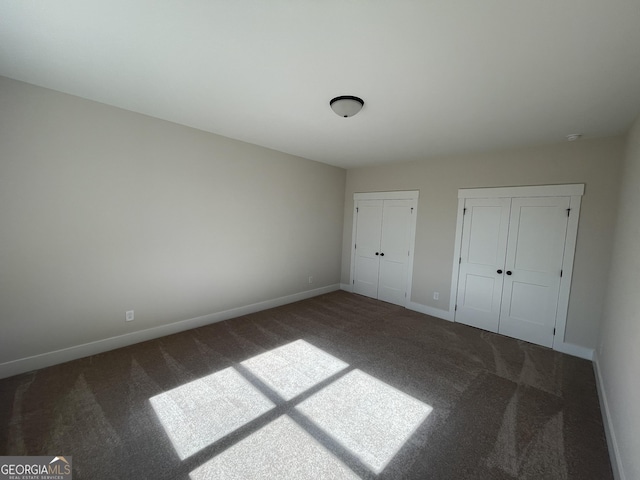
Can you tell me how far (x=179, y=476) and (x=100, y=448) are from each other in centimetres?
61

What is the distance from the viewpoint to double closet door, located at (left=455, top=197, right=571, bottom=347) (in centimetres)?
328

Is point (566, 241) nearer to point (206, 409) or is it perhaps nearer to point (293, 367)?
point (293, 367)

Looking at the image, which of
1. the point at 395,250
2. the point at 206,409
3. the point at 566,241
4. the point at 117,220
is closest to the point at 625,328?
the point at 566,241

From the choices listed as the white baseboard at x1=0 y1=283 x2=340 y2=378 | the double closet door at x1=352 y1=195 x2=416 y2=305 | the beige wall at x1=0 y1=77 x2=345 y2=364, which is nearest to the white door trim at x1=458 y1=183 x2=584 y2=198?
the double closet door at x1=352 y1=195 x2=416 y2=305

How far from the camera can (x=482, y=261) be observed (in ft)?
12.5

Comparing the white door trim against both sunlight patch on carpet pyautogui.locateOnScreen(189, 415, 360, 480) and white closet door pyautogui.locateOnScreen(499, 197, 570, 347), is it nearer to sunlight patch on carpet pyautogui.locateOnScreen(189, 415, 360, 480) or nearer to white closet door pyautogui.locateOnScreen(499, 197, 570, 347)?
white closet door pyautogui.locateOnScreen(499, 197, 570, 347)

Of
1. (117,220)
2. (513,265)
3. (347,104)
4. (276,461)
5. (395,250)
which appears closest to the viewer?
(276,461)

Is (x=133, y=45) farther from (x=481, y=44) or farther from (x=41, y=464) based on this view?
(x=41, y=464)

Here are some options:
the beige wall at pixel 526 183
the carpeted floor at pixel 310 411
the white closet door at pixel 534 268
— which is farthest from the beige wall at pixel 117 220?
the white closet door at pixel 534 268

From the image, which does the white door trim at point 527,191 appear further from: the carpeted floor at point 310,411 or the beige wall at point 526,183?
the carpeted floor at point 310,411

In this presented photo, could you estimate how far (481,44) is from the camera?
1.53 metres

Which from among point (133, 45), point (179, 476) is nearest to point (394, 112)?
point (133, 45)

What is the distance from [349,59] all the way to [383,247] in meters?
3.61

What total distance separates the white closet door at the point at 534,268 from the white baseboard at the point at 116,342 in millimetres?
3547
